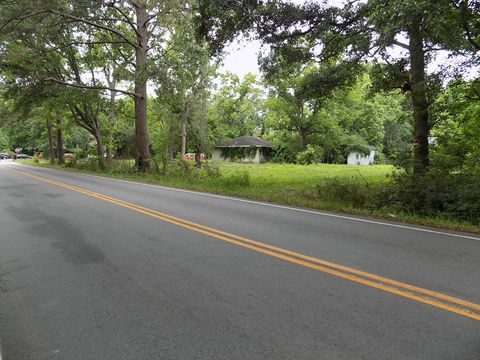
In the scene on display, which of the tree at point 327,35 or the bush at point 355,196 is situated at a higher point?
the tree at point 327,35

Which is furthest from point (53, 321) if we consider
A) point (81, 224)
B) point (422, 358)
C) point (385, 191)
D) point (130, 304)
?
point (385, 191)

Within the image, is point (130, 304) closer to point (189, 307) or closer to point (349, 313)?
point (189, 307)

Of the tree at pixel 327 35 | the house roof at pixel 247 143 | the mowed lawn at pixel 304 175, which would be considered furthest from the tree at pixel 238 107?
the tree at pixel 327 35

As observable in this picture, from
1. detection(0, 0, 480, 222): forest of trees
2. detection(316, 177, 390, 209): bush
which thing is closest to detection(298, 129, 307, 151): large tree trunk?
detection(0, 0, 480, 222): forest of trees

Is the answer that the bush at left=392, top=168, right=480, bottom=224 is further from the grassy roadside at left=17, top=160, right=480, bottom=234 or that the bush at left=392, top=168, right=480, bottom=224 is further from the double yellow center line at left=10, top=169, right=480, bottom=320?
the double yellow center line at left=10, top=169, right=480, bottom=320

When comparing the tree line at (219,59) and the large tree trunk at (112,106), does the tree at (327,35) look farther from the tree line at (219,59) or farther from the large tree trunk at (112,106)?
the large tree trunk at (112,106)

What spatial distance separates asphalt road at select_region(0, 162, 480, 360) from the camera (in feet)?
10.4

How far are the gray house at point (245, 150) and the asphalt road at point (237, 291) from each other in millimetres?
40385

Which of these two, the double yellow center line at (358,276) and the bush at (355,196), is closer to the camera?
the double yellow center line at (358,276)

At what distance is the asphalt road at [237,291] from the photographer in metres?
3.16

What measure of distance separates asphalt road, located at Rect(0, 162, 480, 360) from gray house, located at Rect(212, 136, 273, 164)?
40.4 m

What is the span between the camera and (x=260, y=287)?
14.4 ft

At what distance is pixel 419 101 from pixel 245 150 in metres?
36.5

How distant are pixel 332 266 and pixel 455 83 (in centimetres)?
961
